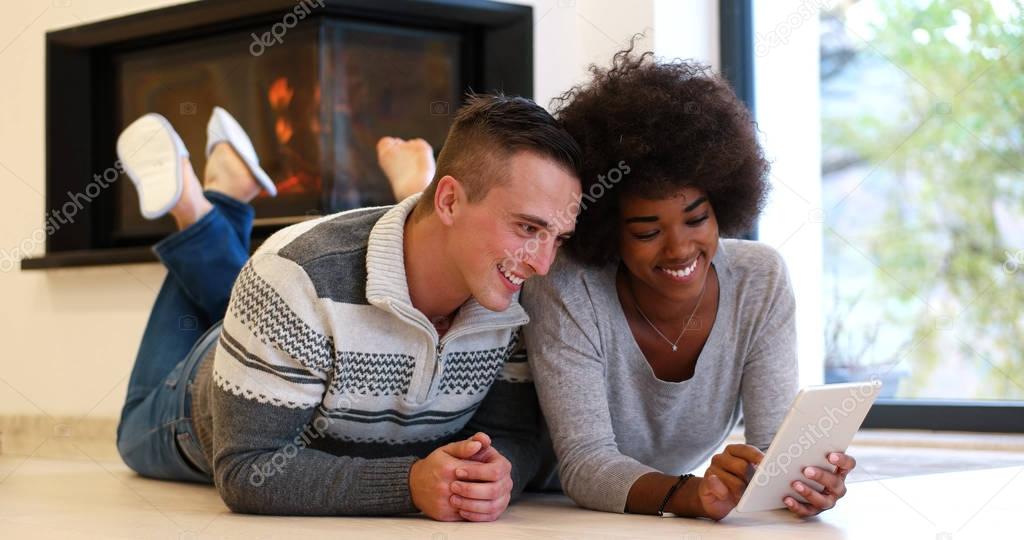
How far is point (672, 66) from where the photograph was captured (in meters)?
1.82

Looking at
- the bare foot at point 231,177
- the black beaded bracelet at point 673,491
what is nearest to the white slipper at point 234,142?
the bare foot at point 231,177

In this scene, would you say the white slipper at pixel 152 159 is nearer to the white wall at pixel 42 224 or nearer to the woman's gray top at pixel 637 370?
the white wall at pixel 42 224

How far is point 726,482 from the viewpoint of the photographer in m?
1.56

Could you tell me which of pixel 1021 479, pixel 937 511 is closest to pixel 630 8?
pixel 1021 479

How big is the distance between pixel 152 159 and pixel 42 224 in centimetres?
123

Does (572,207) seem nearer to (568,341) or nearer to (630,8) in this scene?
(568,341)

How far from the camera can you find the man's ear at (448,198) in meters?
1.64

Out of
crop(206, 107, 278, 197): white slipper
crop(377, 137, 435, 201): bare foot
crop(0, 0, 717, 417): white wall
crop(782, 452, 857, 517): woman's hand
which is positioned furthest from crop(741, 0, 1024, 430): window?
crop(782, 452, 857, 517): woman's hand

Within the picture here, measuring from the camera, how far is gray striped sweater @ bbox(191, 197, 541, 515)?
1602 millimetres

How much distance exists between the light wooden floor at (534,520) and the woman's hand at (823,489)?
24 millimetres

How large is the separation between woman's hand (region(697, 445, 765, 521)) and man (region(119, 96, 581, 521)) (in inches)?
10.4

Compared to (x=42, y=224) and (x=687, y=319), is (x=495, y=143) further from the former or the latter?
(x=42, y=224)

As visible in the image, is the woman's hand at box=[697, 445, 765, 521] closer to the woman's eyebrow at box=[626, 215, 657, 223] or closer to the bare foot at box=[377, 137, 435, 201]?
the woman's eyebrow at box=[626, 215, 657, 223]

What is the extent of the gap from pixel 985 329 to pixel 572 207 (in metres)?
2.05
